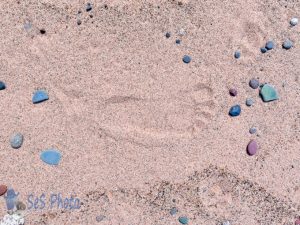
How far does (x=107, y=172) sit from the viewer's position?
2.52 meters

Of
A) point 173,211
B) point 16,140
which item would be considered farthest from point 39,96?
point 173,211

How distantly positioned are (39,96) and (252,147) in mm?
1277

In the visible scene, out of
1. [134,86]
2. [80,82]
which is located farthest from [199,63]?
[80,82]

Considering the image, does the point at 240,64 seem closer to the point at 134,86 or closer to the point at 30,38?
the point at 134,86

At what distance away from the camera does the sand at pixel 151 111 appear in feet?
8.11

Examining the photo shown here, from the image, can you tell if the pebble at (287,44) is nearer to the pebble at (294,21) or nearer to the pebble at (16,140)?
the pebble at (294,21)

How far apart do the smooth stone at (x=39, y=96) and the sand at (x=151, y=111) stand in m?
0.03

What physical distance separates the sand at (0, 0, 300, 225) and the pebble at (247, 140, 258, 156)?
29 mm

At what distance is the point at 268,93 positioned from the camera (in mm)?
2551

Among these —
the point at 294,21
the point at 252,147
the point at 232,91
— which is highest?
the point at 294,21

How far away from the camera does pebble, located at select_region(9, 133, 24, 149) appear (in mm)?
2455

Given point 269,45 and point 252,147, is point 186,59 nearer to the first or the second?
point 269,45

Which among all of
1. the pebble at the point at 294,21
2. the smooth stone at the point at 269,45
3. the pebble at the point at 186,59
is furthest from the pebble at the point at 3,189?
the pebble at the point at 294,21

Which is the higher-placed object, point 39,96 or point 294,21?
point 294,21
